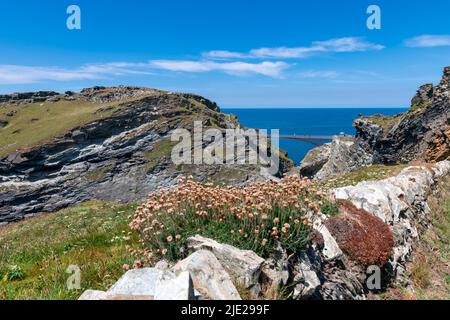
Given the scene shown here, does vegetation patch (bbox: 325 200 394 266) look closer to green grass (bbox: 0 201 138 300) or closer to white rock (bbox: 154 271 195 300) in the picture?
green grass (bbox: 0 201 138 300)

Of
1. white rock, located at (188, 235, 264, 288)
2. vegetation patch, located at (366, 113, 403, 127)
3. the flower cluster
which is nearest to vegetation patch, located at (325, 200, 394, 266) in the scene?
the flower cluster

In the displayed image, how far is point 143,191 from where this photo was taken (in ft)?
262

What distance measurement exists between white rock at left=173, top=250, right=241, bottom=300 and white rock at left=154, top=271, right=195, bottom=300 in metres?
0.44

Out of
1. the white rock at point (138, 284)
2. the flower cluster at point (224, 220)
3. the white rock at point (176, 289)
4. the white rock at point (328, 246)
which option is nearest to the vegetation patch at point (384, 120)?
the white rock at point (328, 246)

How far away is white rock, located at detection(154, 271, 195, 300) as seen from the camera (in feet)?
16.6

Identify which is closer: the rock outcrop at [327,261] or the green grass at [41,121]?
the rock outcrop at [327,261]

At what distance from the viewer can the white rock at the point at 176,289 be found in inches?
199

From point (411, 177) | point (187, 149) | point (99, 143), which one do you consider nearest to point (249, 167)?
point (187, 149)

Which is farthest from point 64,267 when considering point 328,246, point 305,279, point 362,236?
point 362,236

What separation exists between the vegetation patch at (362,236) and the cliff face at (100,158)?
61.4m

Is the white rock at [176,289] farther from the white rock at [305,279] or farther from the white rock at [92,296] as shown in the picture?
the white rock at [305,279]

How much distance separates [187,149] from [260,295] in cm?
8079

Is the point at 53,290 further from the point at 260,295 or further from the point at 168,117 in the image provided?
the point at 168,117

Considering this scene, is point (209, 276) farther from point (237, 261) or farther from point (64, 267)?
point (64, 267)
